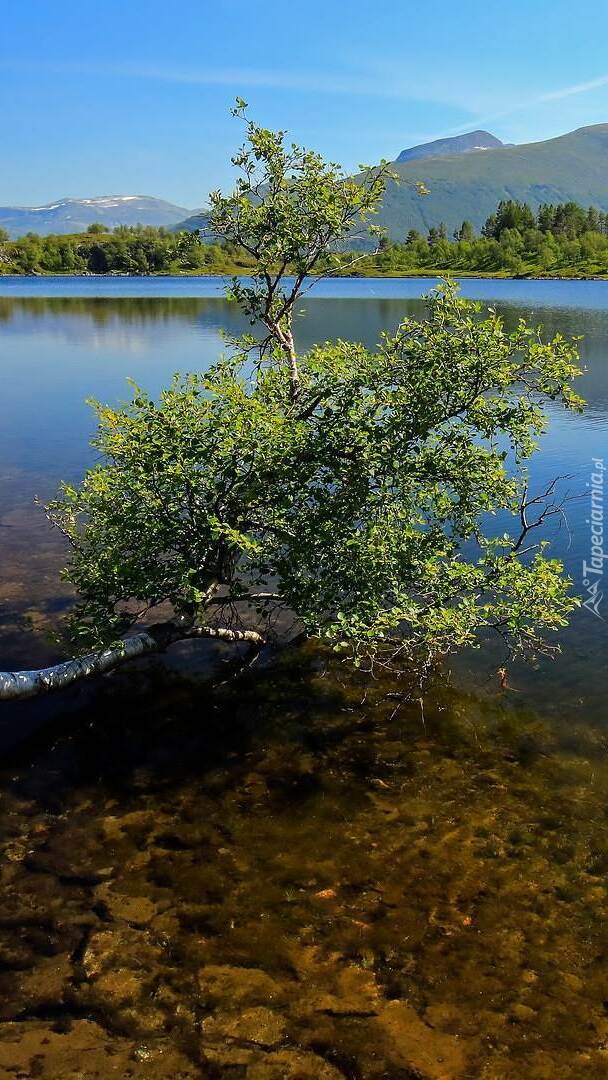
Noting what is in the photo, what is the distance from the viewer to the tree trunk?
703 inches

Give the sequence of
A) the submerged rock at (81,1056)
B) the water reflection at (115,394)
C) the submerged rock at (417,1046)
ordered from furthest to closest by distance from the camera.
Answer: the water reflection at (115,394), the submerged rock at (417,1046), the submerged rock at (81,1056)

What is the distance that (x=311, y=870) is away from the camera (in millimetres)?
14312

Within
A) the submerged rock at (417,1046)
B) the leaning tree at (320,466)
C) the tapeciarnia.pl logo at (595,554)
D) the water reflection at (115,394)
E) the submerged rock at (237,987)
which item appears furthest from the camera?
the tapeciarnia.pl logo at (595,554)

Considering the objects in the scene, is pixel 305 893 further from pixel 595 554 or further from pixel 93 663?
pixel 595 554

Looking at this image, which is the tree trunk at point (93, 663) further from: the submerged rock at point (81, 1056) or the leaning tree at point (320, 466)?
the submerged rock at point (81, 1056)

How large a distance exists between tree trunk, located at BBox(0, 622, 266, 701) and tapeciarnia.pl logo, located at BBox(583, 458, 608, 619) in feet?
44.3

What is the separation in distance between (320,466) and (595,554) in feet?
51.9

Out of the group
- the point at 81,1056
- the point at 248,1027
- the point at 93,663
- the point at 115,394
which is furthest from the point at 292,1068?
the point at 115,394

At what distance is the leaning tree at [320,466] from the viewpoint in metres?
17.3

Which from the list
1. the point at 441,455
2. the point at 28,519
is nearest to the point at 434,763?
the point at 441,455

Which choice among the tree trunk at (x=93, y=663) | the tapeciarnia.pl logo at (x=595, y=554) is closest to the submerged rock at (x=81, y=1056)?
the tree trunk at (x=93, y=663)

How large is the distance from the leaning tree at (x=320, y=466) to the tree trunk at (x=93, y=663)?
1.5 inches

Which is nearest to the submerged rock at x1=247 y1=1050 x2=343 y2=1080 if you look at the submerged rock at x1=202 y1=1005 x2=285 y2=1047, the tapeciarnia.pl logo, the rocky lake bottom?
the rocky lake bottom

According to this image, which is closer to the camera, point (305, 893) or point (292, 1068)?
point (292, 1068)
